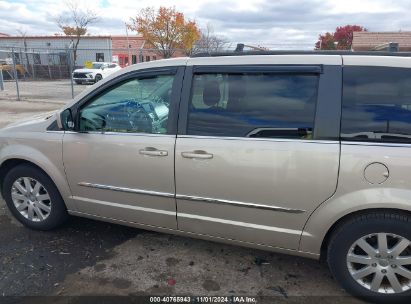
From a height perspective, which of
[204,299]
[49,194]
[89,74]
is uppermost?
[89,74]

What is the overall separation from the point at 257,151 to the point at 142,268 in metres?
1.47

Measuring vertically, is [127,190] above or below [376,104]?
below

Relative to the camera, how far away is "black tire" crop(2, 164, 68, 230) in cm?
368

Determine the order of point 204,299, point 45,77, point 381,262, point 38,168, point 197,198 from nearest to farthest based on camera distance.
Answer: point 381,262 < point 204,299 < point 197,198 < point 38,168 < point 45,77

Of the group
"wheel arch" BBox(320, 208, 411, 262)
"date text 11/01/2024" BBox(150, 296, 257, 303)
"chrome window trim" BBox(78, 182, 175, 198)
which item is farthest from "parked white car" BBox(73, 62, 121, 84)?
"wheel arch" BBox(320, 208, 411, 262)

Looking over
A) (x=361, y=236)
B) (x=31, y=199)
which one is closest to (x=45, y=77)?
(x=31, y=199)

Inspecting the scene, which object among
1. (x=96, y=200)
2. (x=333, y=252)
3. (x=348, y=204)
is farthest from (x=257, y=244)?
(x=96, y=200)

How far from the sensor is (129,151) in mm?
3117

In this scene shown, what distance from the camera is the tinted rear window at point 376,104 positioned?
2.49m

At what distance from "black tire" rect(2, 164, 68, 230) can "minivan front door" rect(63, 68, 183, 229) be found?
10.8 inches

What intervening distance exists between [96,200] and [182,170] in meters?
1.03

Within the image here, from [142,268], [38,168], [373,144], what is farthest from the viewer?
[38,168]

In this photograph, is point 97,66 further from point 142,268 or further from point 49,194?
point 142,268

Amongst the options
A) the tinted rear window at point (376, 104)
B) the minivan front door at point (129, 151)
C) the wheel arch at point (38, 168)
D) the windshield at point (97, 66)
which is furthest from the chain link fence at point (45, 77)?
the tinted rear window at point (376, 104)
